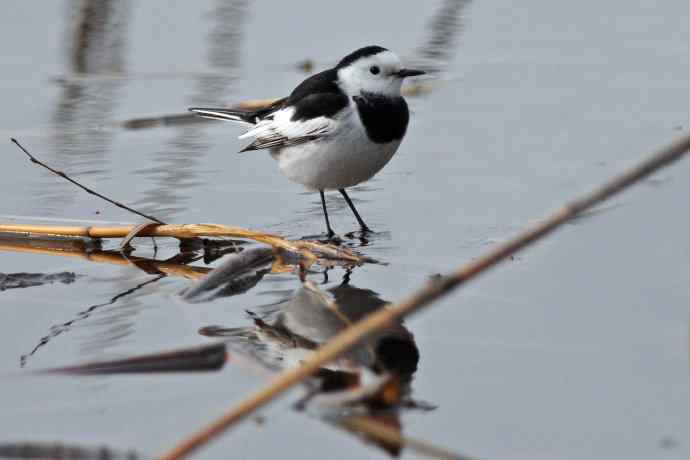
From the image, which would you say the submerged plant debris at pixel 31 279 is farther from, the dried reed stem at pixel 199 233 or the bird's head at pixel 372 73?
the bird's head at pixel 372 73

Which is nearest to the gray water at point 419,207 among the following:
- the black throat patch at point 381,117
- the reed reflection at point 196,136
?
the reed reflection at point 196,136

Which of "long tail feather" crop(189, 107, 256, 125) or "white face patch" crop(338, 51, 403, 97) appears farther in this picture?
"long tail feather" crop(189, 107, 256, 125)

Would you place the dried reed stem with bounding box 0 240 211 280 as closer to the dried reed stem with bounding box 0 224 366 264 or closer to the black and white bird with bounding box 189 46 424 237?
the dried reed stem with bounding box 0 224 366 264

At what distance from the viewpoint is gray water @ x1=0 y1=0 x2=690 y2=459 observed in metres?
3.74

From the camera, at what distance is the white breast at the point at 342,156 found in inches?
241

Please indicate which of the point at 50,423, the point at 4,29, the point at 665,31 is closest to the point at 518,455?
the point at 50,423

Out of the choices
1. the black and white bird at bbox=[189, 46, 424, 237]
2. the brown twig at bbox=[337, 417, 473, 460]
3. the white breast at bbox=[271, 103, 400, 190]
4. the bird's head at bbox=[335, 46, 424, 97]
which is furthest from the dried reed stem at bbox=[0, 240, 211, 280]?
the brown twig at bbox=[337, 417, 473, 460]

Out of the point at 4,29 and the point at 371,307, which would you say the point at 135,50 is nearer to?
the point at 4,29

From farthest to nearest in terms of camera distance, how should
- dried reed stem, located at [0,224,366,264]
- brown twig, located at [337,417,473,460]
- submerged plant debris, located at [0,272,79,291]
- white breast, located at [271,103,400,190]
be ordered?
white breast, located at [271,103,400,190] < dried reed stem, located at [0,224,366,264] < submerged plant debris, located at [0,272,79,291] < brown twig, located at [337,417,473,460]

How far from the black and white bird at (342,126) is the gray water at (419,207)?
23 cm

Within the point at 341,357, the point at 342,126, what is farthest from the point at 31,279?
the point at 342,126

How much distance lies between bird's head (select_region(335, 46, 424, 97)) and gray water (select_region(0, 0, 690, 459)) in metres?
0.53

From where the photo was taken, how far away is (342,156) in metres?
6.14

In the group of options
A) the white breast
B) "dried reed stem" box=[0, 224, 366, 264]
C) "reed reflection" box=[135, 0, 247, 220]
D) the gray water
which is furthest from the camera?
"reed reflection" box=[135, 0, 247, 220]
